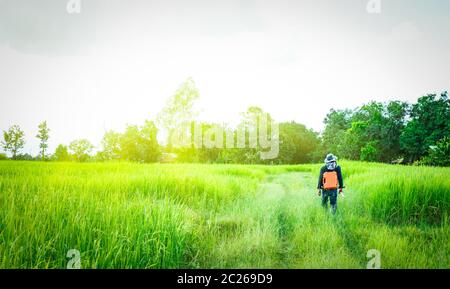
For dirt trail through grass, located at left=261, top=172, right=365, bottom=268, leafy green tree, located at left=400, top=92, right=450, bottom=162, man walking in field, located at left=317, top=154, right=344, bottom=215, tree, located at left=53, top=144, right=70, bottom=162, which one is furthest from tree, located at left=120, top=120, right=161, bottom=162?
leafy green tree, located at left=400, top=92, right=450, bottom=162

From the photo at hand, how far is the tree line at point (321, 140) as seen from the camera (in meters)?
5.89

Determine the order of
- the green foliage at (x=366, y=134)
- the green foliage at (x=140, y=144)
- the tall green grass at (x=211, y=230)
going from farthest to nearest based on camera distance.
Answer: the green foliage at (x=140, y=144) < the green foliage at (x=366, y=134) < the tall green grass at (x=211, y=230)

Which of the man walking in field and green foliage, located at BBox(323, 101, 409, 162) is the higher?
green foliage, located at BBox(323, 101, 409, 162)

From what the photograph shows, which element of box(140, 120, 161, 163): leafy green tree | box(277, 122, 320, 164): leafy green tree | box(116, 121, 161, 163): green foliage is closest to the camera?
box(277, 122, 320, 164): leafy green tree

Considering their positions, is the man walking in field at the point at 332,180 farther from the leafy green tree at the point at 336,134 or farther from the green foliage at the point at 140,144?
the green foliage at the point at 140,144

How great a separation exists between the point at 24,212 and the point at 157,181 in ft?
8.37

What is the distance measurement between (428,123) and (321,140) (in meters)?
3.62

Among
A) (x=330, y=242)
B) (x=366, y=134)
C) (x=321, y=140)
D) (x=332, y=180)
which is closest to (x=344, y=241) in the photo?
(x=330, y=242)

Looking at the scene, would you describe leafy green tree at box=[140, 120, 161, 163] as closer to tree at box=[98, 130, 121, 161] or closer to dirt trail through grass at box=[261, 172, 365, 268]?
tree at box=[98, 130, 121, 161]

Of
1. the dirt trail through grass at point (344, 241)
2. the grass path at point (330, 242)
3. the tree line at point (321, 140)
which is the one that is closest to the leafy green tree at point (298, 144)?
the tree line at point (321, 140)

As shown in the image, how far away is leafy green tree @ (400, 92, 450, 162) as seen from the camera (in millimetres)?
4268

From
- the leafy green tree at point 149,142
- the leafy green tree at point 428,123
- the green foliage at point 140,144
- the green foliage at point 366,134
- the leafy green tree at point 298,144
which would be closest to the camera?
the leafy green tree at point 428,123
